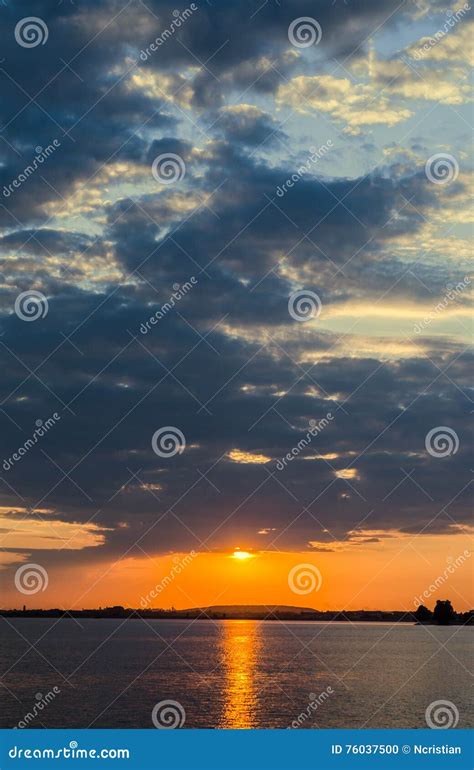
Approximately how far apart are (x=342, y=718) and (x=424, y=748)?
54.6 m

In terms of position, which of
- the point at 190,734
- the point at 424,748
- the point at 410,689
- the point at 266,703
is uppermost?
the point at 410,689

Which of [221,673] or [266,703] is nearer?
[266,703]

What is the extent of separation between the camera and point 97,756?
89.9 feet

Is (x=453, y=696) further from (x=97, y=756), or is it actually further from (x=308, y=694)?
(x=97, y=756)

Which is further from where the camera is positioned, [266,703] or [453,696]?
[453,696]

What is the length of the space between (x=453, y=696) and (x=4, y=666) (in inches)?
2881

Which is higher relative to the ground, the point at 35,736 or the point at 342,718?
the point at 342,718

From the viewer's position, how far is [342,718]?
79.6m

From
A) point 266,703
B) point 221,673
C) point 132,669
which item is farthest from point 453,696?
point 132,669

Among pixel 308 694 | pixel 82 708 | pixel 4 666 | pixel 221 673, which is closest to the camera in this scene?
pixel 82 708

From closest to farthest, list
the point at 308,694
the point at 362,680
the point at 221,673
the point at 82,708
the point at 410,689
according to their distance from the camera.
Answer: the point at 82,708
the point at 308,694
the point at 410,689
the point at 362,680
the point at 221,673

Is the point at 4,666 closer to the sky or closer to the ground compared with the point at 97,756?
closer to the sky

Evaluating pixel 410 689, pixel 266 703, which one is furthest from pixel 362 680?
pixel 266 703

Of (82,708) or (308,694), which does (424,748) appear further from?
(308,694)
